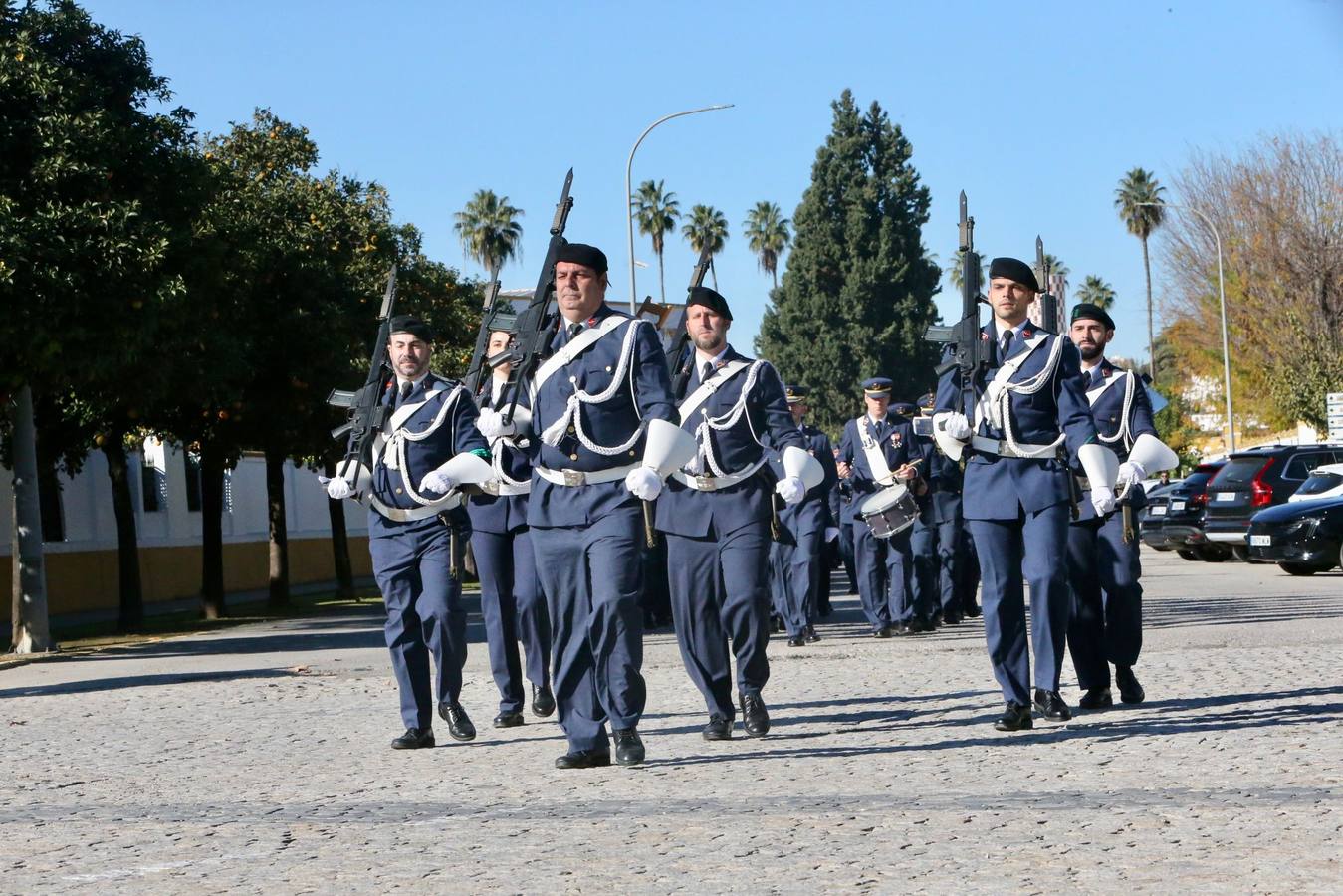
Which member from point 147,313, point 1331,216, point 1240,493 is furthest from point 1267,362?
point 147,313

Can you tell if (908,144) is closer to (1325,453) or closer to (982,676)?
(1325,453)

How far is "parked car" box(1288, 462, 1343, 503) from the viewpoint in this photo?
27.4 meters

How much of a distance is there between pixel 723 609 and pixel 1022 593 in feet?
4.62

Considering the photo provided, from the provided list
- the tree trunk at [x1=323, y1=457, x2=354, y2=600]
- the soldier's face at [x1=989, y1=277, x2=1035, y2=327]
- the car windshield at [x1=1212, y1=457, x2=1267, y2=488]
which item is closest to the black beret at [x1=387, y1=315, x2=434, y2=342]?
the soldier's face at [x1=989, y1=277, x2=1035, y2=327]

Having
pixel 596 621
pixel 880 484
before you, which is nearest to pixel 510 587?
pixel 596 621

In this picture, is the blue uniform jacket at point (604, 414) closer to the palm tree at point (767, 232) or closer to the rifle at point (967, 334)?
the rifle at point (967, 334)

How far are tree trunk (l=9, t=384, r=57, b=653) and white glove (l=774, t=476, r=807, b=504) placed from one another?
12.2 m

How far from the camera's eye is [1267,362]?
55.8 m

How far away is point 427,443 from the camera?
1001 cm

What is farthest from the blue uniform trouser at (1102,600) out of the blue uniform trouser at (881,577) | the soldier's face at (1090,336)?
the blue uniform trouser at (881,577)

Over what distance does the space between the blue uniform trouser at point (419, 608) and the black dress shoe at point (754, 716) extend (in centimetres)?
138

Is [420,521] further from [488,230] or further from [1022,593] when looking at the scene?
[488,230]

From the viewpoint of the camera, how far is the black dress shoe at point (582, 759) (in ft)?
28.3

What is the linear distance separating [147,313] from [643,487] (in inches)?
462
